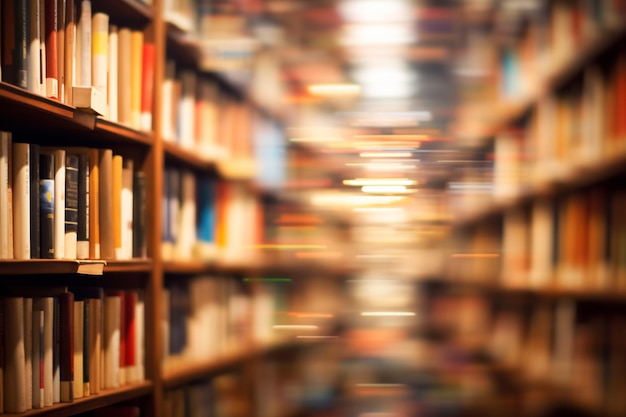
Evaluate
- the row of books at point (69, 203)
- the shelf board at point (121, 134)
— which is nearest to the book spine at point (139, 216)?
the row of books at point (69, 203)

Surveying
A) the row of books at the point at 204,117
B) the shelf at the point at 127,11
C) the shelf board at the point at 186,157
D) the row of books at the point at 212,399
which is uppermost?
the shelf at the point at 127,11

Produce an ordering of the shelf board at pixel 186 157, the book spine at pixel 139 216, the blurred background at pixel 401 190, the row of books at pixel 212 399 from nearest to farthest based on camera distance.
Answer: the book spine at pixel 139 216 < the shelf board at pixel 186 157 < the row of books at pixel 212 399 < the blurred background at pixel 401 190

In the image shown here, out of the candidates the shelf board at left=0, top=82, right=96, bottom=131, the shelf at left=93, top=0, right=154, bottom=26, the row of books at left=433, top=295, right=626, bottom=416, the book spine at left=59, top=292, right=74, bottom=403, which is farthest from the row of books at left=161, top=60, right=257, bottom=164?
the row of books at left=433, top=295, right=626, bottom=416

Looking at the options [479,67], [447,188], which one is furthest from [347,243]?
[479,67]

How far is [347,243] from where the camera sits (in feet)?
10.0

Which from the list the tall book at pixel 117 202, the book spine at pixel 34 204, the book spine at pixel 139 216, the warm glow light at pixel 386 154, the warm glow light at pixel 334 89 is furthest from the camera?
the warm glow light at pixel 334 89

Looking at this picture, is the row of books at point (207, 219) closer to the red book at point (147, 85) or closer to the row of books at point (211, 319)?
the row of books at point (211, 319)

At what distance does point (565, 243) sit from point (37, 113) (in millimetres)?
1690

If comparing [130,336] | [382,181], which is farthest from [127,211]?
[382,181]

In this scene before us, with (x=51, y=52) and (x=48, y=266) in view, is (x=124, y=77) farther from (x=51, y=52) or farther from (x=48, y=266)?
(x=48, y=266)

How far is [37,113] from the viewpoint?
151 cm

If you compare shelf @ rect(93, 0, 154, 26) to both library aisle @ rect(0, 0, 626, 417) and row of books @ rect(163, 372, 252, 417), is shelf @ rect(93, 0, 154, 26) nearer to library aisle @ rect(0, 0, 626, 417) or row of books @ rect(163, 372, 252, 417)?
library aisle @ rect(0, 0, 626, 417)

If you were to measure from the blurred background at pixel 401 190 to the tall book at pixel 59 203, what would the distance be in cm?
79

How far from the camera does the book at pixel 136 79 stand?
196cm
